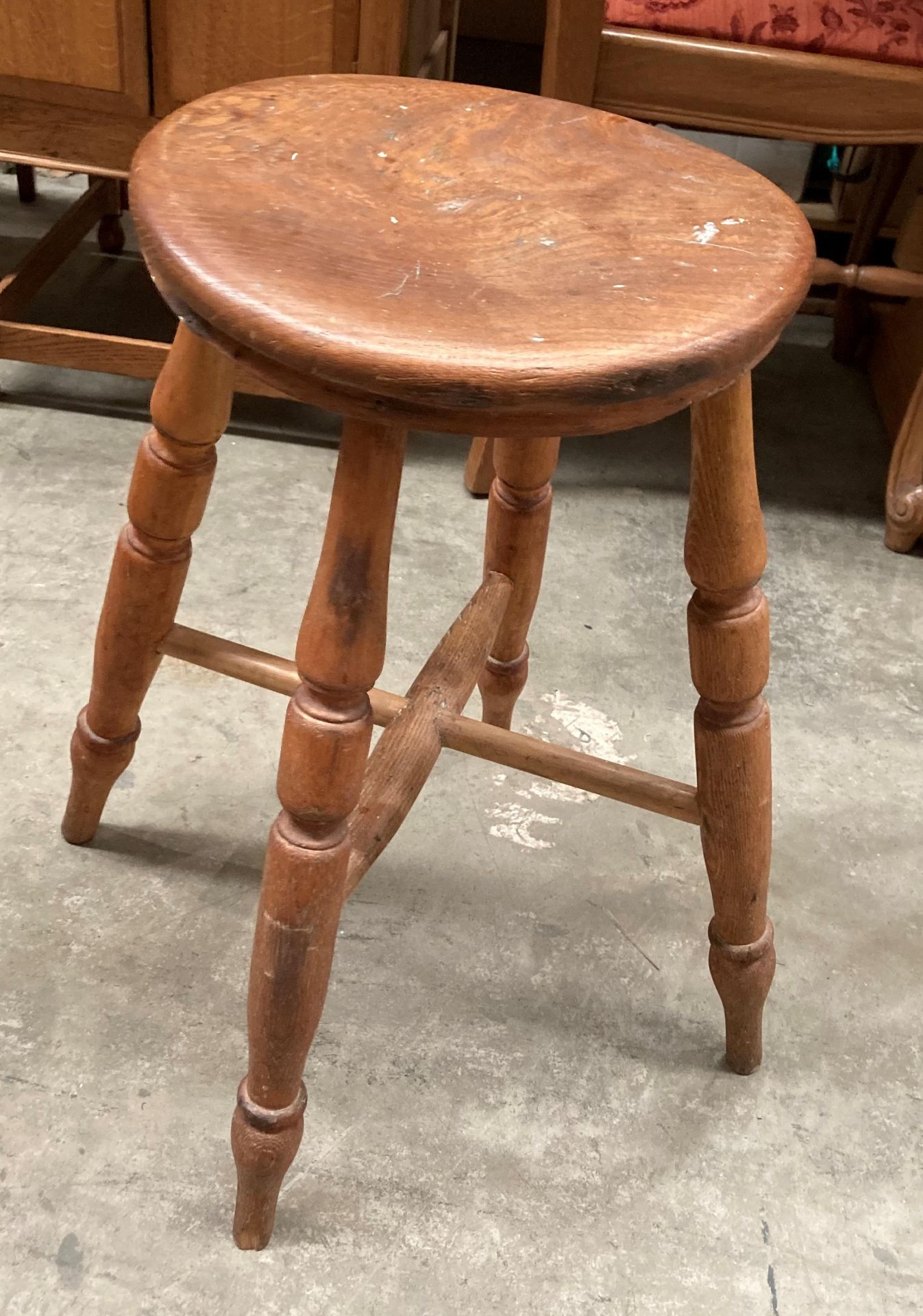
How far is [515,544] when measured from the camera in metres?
1.02

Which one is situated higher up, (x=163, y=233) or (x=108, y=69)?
(x=163, y=233)

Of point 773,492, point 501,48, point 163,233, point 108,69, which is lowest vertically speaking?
point 773,492

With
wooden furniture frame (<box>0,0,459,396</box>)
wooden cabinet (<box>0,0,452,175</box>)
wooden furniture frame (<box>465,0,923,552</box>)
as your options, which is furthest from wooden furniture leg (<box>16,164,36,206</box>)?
wooden furniture frame (<box>465,0,923,552</box>)

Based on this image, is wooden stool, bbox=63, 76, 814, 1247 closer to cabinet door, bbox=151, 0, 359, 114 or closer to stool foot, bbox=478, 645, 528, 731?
stool foot, bbox=478, 645, 528, 731

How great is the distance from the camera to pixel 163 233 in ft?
1.94

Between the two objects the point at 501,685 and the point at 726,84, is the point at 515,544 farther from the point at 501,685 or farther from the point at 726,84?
the point at 726,84

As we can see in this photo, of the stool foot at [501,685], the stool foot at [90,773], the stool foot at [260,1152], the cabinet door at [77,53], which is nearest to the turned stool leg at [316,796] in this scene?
the stool foot at [260,1152]

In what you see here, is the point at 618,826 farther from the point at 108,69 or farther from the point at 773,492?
the point at 108,69

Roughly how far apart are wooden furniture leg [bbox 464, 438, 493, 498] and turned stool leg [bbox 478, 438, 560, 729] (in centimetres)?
49

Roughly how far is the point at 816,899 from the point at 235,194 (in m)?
0.78

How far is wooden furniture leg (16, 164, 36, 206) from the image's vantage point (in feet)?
7.18

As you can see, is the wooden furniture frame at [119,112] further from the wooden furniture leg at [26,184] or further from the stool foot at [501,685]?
the wooden furniture leg at [26,184]

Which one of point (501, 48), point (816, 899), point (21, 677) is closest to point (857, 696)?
point (816, 899)

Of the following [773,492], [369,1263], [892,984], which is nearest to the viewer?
[369,1263]
